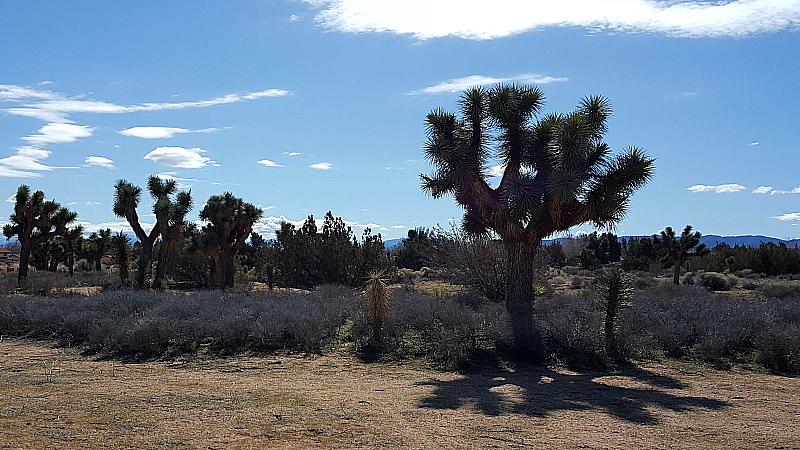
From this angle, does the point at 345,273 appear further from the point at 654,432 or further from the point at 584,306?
the point at 654,432

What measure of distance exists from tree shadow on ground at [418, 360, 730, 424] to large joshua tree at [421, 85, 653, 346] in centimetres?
190

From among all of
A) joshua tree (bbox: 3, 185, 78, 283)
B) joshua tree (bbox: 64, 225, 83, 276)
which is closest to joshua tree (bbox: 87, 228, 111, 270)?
joshua tree (bbox: 64, 225, 83, 276)

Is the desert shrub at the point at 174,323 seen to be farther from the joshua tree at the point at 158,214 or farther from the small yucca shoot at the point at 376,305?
the joshua tree at the point at 158,214

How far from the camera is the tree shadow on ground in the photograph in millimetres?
8203

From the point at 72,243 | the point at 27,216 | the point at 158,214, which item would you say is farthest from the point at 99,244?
the point at 158,214

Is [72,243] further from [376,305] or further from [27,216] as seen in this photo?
[376,305]

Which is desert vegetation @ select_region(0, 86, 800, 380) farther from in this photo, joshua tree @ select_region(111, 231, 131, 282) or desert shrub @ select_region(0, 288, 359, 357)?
joshua tree @ select_region(111, 231, 131, 282)

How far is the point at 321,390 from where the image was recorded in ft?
30.0

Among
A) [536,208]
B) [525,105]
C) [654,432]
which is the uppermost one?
[525,105]

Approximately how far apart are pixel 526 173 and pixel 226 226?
1705 centimetres

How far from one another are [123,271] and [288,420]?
22.2m

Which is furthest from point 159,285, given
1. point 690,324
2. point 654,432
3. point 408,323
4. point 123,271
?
point 654,432

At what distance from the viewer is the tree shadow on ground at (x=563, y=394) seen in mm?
8203

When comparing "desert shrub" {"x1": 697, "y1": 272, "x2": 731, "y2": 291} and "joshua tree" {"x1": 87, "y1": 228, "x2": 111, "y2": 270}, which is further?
"joshua tree" {"x1": 87, "y1": 228, "x2": 111, "y2": 270}
